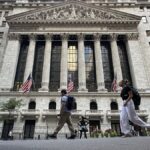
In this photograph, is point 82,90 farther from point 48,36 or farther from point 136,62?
point 48,36

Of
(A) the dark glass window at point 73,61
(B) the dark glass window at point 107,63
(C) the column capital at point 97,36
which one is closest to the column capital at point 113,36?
(B) the dark glass window at point 107,63

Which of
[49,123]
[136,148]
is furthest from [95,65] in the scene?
[136,148]

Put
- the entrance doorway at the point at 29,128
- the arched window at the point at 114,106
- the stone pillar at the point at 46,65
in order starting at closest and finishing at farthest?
the entrance doorway at the point at 29,128 → the arched window at the point at 114,106 → the stone pillar at the point at 46,65

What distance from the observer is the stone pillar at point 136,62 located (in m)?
37.4

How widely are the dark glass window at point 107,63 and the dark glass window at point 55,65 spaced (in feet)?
26.0

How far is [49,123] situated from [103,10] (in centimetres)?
2424

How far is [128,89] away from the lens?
10727 mm

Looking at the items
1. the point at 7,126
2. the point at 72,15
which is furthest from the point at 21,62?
the point at 72,15

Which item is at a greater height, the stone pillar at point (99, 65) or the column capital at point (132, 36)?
the column capital at point (132, 36)

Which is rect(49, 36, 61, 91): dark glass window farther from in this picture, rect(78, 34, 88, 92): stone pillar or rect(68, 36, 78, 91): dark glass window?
rect(78, 34, 88, 92): stone pillar

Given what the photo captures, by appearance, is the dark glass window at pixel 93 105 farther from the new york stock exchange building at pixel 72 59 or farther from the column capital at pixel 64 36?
the column capital at pixel 64 36

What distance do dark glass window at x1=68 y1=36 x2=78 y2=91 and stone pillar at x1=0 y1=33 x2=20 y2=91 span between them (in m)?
9.21

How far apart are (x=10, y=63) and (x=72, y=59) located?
1063 cm

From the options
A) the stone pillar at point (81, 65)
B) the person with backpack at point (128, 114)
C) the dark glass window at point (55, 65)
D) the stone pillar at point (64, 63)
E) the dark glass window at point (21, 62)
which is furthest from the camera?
the dark glass window at point (21, 62)
